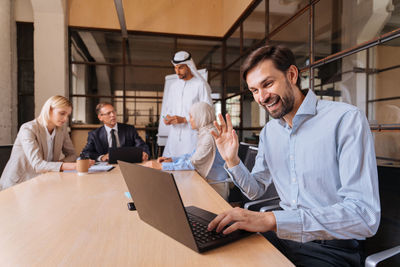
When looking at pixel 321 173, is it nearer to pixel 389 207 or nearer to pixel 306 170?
pixel 306 170

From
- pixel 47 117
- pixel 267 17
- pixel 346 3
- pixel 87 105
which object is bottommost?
pixel 47 117

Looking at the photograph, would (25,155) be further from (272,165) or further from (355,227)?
(355,227)

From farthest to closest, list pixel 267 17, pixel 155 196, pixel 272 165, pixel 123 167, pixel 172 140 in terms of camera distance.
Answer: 1. pixel 267 17
2. pixel 172 140
3. pixel 272 165
4. pixel 123 167
5. pixel 155 196

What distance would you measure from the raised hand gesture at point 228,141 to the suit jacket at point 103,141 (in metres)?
2.02

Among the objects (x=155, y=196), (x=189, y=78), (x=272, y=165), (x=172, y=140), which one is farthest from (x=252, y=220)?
(x=189, y=78)

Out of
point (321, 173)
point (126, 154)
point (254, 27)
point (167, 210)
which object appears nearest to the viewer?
point (167, 210)

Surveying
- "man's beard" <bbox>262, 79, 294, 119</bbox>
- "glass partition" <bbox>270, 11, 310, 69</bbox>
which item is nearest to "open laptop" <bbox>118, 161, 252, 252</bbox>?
"man's beard" <bbox>262, 79, 294, 119</bbox>

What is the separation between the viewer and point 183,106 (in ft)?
11.4

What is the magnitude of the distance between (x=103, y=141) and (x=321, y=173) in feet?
9.09

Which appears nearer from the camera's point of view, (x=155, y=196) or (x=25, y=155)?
(x=155, y=196)

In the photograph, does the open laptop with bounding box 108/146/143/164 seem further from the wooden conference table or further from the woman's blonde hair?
the wooden conference table

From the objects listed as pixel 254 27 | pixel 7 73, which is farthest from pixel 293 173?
pixel 7 73

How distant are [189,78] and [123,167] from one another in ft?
8.63

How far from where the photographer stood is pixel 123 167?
906 mm
